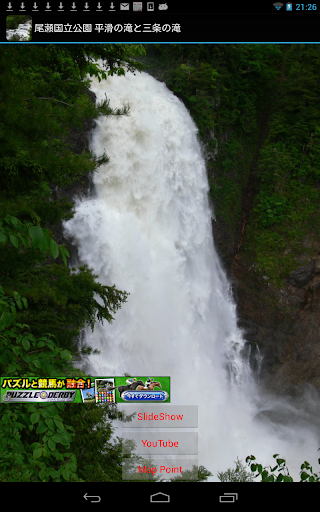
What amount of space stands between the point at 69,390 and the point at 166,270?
36.5 ft

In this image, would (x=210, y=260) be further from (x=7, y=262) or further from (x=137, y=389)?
(x=137, y=389)

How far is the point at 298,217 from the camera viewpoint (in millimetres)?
18234

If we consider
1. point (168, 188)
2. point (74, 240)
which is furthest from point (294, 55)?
point (74, 240)

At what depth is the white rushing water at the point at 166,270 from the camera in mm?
11625

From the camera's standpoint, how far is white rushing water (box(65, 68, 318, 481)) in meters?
11.6

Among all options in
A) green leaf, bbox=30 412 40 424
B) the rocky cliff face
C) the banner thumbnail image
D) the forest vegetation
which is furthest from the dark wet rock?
green leaf, bbox=30 412 40 424

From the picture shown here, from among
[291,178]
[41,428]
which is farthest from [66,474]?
[291,178]
